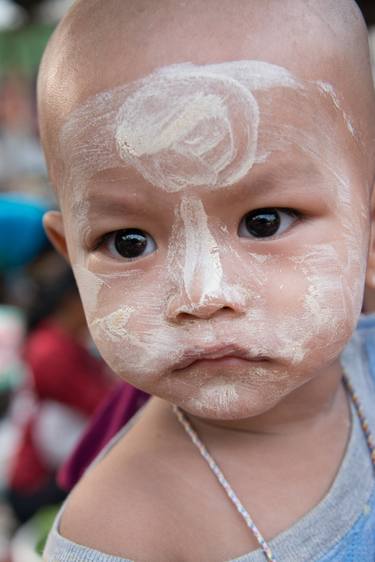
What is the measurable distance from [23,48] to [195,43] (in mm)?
5401

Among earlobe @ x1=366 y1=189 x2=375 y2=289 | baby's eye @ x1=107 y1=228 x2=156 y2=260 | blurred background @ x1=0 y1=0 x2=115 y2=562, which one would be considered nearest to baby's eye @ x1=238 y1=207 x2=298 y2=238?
baby's eye @ x1=107 y1=228 x2=156 y2=260

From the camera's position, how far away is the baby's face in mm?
829

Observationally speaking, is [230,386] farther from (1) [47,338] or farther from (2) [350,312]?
(1) [47,338]

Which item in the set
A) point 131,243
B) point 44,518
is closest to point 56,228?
point 131,243

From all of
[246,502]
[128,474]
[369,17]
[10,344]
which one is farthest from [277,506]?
[369,17]

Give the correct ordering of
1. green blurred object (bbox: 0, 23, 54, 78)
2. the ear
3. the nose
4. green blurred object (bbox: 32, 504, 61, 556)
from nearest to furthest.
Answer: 1. the nose
2. the ear
3. green blurred object (bbox: 32, 504, 61, 556)
4. green blurred object (bbox: 0, 23, 54, 78)

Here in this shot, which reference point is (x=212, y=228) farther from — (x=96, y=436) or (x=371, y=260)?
(x=96, y=436)

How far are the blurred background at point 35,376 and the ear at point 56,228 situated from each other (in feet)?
2.19

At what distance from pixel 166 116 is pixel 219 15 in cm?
15

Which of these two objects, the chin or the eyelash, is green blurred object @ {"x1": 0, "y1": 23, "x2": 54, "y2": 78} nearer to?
the eyelash

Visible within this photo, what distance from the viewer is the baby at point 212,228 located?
0.83 meters

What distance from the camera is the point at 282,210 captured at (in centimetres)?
89

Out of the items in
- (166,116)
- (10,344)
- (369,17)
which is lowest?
(10,344)

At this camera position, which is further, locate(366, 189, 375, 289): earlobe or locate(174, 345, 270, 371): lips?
locate(366, 189, 375, 289): earlobe
